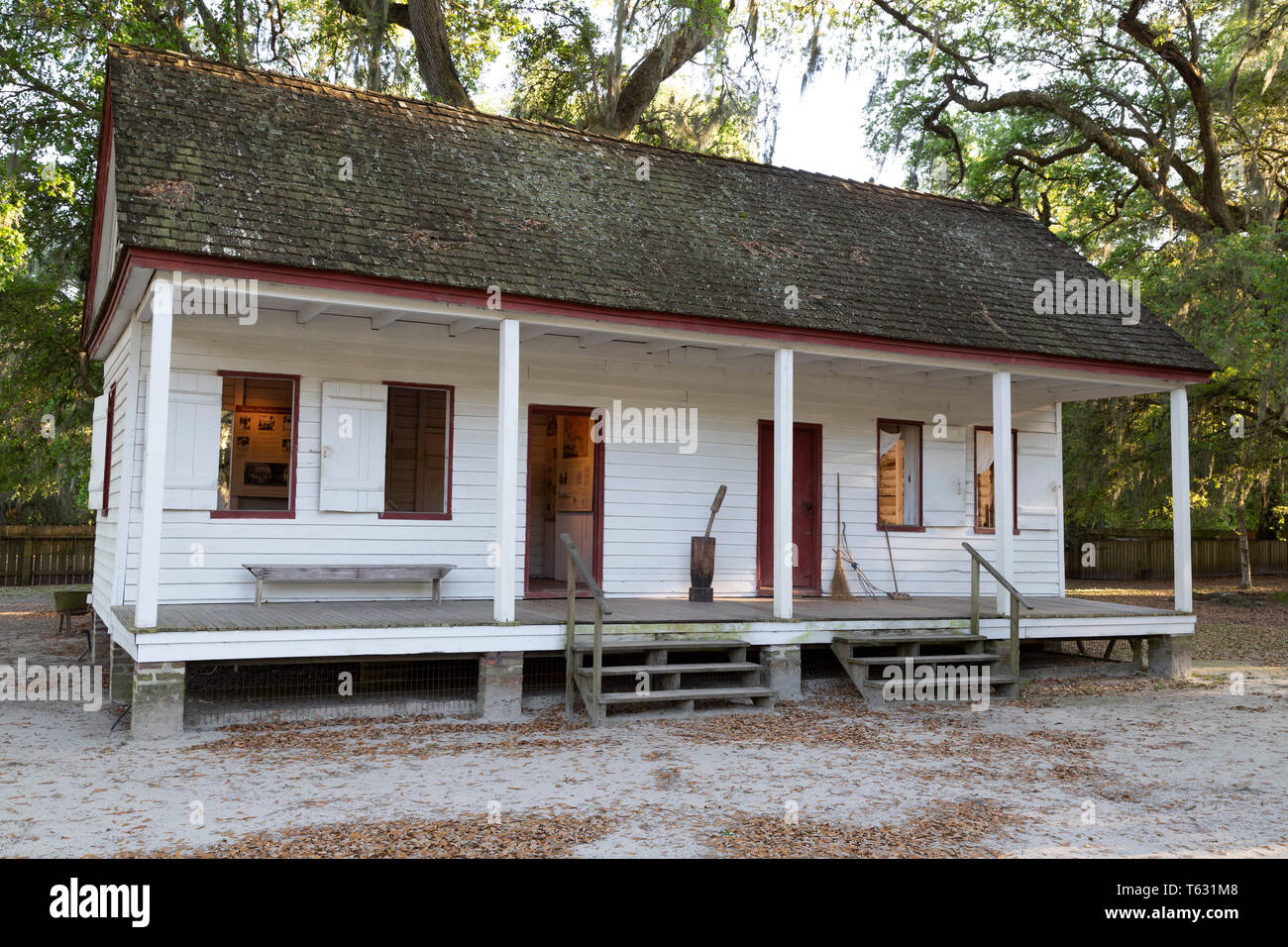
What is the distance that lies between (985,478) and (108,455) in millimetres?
10908

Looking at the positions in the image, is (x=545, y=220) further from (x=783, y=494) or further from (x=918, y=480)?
(x=918, y=480)

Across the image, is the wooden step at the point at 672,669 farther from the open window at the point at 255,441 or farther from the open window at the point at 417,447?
the open window at the point at 255,441

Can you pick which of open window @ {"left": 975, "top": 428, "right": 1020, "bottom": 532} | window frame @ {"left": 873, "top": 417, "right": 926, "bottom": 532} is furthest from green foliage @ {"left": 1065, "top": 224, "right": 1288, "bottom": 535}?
window frame @ {"left": 873, "top": 417, "right": 926, "bottom": 532}

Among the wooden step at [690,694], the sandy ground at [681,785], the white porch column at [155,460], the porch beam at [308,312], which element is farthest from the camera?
the porch beam at [308,312]

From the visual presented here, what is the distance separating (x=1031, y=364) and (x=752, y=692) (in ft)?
16.5

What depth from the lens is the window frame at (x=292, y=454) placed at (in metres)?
9.98

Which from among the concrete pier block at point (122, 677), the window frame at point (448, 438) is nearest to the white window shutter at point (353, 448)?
the window frame at point (448, 438)

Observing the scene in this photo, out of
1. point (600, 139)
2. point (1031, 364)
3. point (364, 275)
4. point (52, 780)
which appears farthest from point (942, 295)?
point (52, 780)

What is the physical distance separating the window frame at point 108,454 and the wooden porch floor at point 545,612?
2893 millimetres

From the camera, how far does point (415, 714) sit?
29.7 feet

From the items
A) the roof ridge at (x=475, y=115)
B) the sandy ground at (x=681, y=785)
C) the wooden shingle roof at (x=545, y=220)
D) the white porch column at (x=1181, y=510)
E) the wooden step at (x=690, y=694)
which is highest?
the roof ridge at (x=475, y=115)

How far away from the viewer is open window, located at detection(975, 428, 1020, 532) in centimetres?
1383

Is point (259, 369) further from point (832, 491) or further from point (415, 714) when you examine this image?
point (832, 491)

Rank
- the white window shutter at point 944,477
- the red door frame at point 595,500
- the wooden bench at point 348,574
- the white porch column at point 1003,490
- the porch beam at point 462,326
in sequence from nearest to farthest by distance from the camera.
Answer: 1. the wooden bench at point 348,574
2. the porch beam at point 462,326
3. the white porch column at point 1003,490
4. the red door frame at point 595,500
5. the white window shutter at point 944,477
